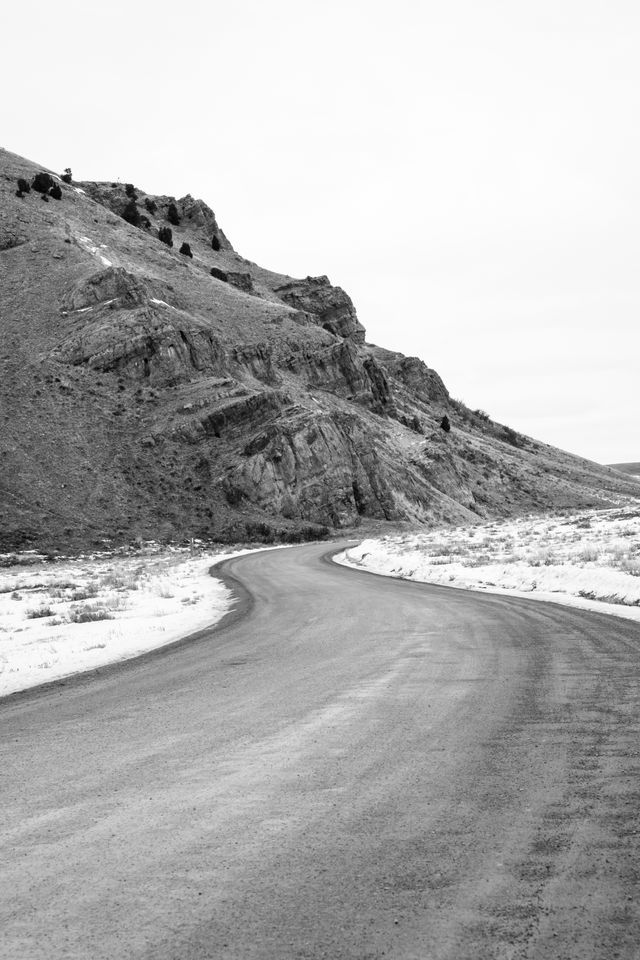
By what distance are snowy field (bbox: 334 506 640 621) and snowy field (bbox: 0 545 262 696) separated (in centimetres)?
732

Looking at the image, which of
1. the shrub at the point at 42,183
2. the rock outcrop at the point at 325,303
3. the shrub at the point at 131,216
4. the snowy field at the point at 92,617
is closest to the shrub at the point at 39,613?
the snowy field at the point at 92,617

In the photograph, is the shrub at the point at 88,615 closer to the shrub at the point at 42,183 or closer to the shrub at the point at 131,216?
the shrub at the point at 42,183

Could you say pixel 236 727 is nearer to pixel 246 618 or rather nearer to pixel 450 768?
pixel 450 768

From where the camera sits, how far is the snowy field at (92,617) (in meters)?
10.2

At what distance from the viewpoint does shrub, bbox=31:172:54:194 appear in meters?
96.1

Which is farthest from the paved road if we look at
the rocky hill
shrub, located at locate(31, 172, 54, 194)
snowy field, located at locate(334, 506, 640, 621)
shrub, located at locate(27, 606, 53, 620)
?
shrub, located at locate(31, 172, 54, 194)

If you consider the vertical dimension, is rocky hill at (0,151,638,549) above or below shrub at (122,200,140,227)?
below

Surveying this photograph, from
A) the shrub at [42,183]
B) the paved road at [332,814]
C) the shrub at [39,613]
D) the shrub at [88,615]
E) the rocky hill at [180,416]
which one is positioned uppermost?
the shrub at [42,183]

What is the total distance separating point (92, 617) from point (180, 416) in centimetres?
5125

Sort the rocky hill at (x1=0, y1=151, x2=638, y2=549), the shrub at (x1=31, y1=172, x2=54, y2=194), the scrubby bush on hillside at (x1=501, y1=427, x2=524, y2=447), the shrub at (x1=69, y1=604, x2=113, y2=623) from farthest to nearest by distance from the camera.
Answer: the scrubby bush on hillside at (x1=501, y1=427, x2=524, y2=447) → the shrub at (x1=31, y1=172, x2=54, y2=194) → the rocky hill at (x1=0, y1=151, x2=638, y2=549) → the shrub at (x1=69, y1=604, x2=113, y2=623)

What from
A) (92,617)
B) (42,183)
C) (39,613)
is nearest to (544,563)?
(92,617)

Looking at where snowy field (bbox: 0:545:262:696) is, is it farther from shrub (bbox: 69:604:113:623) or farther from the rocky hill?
the rocky hill

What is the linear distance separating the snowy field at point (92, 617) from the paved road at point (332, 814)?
2156mm

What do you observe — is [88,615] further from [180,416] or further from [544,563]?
[180,416]
